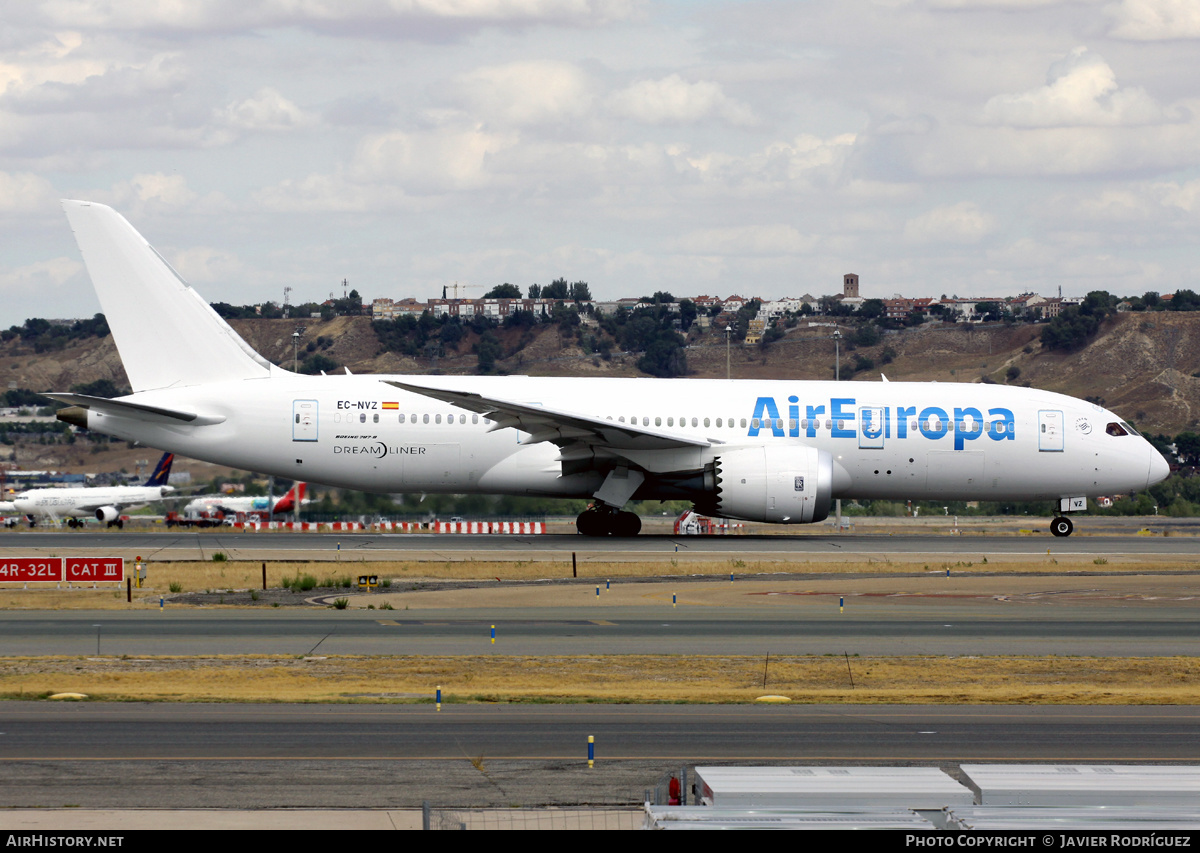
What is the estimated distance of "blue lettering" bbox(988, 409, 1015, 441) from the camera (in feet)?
136

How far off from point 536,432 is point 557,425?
36.7 inches

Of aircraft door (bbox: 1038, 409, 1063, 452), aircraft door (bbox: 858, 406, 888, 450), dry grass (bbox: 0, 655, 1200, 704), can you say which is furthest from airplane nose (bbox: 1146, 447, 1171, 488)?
dry grass (bbox: 0, 655, 1200, 704)

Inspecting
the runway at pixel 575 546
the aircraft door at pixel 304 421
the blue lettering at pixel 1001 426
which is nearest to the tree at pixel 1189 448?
the runway at pixel 575 546

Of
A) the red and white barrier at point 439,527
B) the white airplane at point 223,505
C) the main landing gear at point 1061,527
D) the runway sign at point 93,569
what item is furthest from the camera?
the white airplane at point 223,505

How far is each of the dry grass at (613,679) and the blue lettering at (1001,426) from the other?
1976cm

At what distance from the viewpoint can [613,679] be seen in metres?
19.9

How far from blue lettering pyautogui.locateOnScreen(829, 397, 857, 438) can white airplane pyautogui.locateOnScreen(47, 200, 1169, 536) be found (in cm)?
4

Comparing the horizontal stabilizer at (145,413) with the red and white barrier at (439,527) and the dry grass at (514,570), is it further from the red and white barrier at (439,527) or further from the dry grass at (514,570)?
the red and white barrier at (439,527)

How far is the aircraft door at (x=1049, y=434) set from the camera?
1636 inches

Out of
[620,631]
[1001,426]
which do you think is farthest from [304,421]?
[1001,426]

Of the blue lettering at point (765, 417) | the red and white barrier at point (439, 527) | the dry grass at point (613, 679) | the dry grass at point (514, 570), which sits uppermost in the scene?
the blue lettering at point (765, 417)

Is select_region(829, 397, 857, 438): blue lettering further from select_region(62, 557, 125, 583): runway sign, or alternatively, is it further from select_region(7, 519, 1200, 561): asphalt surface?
select_region(62, 557, 125, 583): runway sign
